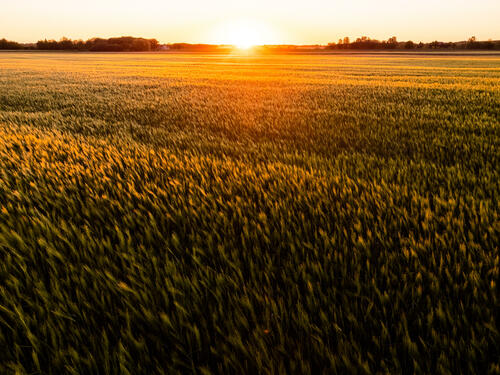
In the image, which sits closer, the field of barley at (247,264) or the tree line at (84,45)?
the field of barley at (247,264)

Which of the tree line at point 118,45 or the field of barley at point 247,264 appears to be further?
the tree line at point 118,45

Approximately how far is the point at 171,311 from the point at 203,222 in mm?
779

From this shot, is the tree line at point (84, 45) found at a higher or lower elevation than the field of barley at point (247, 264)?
higher

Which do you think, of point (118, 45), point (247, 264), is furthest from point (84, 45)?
point (247, 264)

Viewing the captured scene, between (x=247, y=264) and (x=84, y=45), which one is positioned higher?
(x=84, y=45)

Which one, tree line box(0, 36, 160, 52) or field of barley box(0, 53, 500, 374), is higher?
tree line box(0, 36, 160, 52)

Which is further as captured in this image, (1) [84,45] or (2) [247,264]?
(1) [84,45]

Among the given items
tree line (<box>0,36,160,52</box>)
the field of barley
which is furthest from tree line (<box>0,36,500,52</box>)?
the field of barley

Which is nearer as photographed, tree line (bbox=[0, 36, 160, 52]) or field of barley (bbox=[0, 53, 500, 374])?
field of barley (bbox=[0, 53, 500, 374])

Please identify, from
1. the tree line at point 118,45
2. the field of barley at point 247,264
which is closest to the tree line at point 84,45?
the tree line at point 118,45

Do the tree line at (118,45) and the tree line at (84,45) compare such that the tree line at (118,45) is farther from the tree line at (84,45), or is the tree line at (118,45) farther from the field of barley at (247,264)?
the field of barley at (247,264)

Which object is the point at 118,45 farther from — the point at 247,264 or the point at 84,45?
the point at 247,264

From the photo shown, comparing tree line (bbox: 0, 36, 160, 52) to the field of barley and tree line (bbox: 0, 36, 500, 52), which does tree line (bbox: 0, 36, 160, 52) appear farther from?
the field of barley

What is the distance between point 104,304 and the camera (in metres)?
1.40
